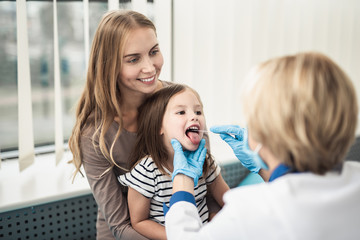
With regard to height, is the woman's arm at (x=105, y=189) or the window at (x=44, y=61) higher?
the window at (x=44, y=61)

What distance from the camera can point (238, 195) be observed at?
0.93 metres

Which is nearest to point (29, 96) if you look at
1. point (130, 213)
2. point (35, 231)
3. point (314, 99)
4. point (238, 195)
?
point (35, 231)

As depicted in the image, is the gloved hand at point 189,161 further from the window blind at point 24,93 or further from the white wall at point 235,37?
the white wall at point 235,37

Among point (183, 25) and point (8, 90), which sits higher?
point (183, 25)

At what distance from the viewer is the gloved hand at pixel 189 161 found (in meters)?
1.27

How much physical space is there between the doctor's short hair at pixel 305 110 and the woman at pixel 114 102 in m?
0.70

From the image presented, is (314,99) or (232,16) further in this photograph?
(232,16)

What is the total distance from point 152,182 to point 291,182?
716 mm

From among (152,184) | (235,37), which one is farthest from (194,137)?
(235,37)

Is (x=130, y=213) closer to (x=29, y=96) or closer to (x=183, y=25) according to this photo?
(x=29, y=96)

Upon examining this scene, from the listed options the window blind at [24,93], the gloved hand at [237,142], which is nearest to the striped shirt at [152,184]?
the gloved hand at [237,142]

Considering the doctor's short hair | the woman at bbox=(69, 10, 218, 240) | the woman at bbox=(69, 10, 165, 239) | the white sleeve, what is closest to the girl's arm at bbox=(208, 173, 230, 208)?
the woman at bbox=(69, 10, 218, 240)

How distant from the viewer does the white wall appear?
7.72ft

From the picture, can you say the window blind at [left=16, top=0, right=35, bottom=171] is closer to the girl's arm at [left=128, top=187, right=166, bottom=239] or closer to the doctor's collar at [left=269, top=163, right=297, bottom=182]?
the girl's arm at [left=128, top=187, right=166, bottom=239]
